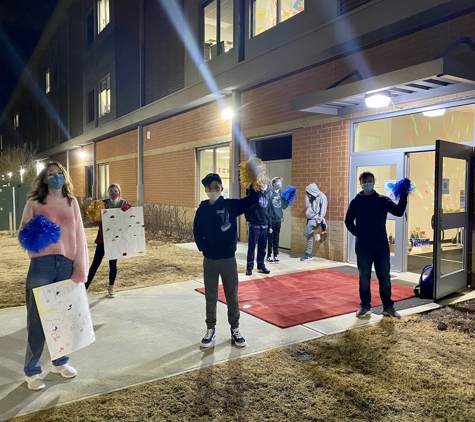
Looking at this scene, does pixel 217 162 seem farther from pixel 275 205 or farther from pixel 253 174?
pixel 253 174

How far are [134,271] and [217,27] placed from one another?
30.1 ft

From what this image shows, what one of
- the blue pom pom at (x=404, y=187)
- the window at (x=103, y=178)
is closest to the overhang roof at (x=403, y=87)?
the blue pom pom at (x=404, y=187)

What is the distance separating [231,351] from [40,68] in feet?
143

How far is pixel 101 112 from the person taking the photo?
24750 mm

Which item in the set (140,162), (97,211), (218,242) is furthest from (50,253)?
(140,162)

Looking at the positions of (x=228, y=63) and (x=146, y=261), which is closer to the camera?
(x=146, y=261)

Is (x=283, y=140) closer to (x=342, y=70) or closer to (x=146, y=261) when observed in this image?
(x=342, y=70)

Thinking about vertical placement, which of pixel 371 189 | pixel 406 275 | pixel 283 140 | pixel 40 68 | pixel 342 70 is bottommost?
pixel 406 275

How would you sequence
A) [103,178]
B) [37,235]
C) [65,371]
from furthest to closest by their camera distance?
[103,178] → [65,371] → [37,235]

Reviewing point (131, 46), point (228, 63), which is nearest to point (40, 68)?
point (131, 46)

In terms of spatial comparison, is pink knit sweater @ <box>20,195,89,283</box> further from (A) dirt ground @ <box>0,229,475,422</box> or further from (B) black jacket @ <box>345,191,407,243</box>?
(B) black jacket @ <box>345,191,407,243</box>

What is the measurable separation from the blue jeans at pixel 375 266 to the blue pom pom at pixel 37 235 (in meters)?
3.83

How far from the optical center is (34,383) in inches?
145

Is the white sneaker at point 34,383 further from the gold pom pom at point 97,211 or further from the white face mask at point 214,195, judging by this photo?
the gold pom pom at point 97,211
